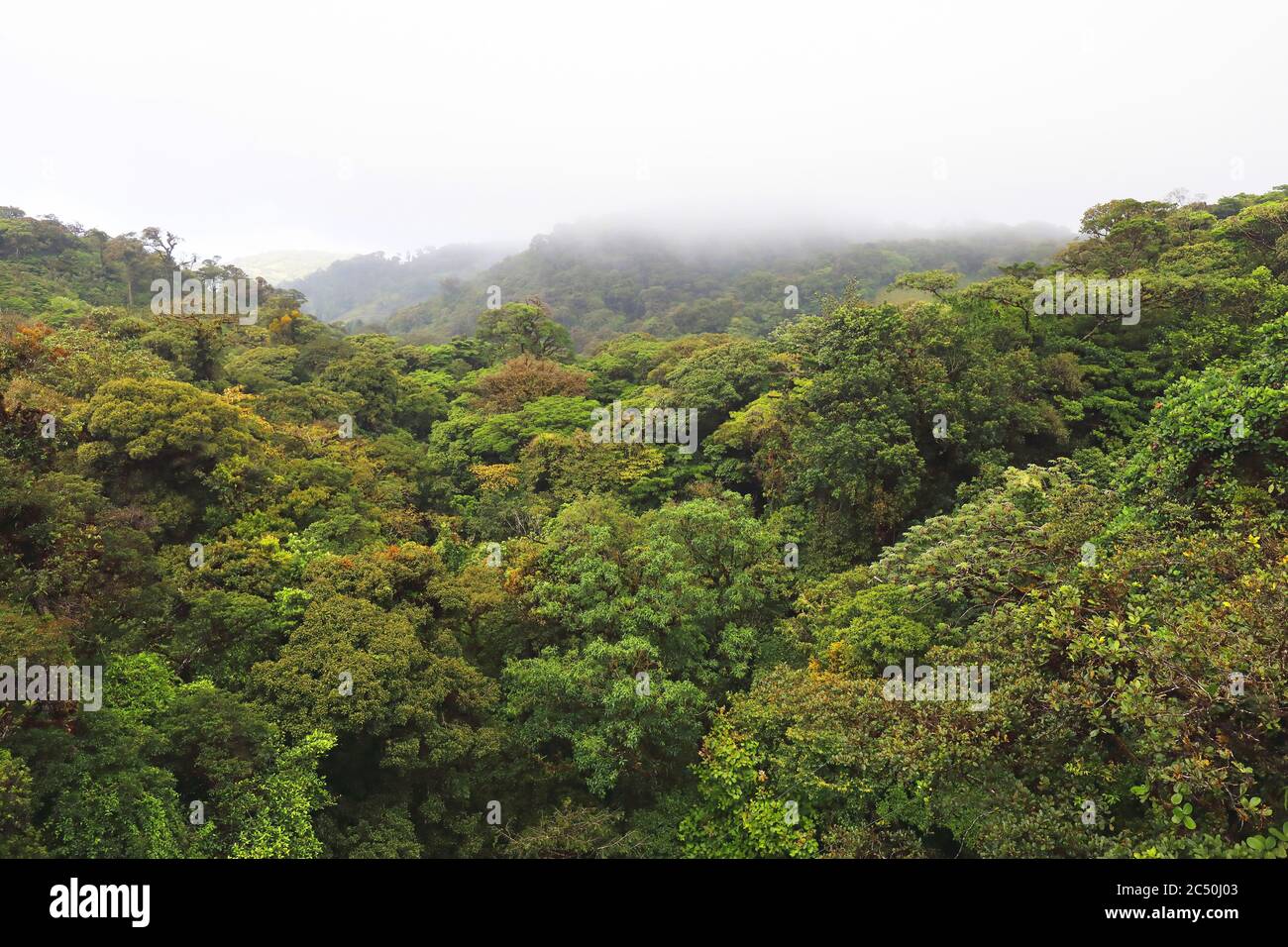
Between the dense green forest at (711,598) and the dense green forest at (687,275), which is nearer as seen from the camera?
the dense green forest at (711,598)

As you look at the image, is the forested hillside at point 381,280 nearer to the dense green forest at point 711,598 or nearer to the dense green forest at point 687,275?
the dense green forest at point 687,275

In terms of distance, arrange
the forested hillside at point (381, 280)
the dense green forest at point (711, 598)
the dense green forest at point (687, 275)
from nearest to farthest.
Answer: the dense green forest at point (711, 598) → the dense green forest at point (687, 275) → the forested hillside at point (381, 280)

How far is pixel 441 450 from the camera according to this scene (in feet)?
78.5

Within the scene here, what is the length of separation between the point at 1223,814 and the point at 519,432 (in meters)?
19.4

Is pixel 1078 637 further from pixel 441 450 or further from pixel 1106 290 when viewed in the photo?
pixel 441 450

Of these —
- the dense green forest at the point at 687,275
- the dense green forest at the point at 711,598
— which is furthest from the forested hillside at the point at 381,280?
the dense green forest at the point at 711,598

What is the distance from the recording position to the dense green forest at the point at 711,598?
6996 millimetres

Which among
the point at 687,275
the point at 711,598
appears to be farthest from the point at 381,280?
the point at 711,598

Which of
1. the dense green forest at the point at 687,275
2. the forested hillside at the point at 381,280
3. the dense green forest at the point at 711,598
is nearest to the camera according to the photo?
the dense green forest at the point at 711,598

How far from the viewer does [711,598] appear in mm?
12648

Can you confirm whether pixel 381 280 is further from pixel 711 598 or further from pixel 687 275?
pixel 711 598

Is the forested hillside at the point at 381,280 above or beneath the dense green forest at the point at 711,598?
above

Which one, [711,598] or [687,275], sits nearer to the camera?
[711,598]
